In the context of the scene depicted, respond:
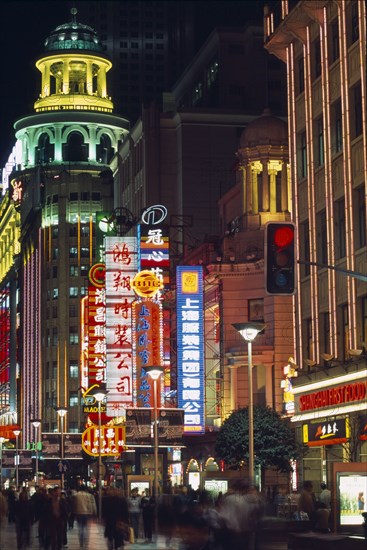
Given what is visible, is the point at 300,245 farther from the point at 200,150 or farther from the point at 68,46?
the point at 68,46

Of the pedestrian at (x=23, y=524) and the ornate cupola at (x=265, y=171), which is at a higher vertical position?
the ornate cupola at (x=265, y=171)

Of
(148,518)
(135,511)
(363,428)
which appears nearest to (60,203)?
(135,511)

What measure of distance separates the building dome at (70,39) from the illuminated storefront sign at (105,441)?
4453 inches

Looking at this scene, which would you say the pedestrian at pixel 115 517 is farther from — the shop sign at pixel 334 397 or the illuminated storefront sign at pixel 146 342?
the illuminated storefront sign at pixel 146 342

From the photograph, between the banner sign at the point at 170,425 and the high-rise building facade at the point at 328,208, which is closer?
the high-rise building facade at the point at 328,208

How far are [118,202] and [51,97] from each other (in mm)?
64223

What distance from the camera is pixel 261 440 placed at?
56.0 meters

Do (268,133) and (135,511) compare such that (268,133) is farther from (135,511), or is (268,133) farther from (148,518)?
(148,518)

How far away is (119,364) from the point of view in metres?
77.6

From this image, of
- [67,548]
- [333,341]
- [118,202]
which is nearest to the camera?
[67,548]

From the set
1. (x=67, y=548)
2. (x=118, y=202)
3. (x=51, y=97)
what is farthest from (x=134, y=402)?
(x=51, y=97)

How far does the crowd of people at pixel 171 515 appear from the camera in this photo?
23.0 meters

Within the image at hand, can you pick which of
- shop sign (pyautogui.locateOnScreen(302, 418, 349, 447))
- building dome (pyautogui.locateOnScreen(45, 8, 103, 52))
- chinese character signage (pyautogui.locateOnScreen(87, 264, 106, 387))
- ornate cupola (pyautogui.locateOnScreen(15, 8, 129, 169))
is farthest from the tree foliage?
building dome (pyautogui.locateOnScreen(45, 8, 103, 52))

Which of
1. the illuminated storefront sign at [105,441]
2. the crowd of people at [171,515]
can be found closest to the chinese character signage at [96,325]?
the illuminated storefront sign at [105,441]
